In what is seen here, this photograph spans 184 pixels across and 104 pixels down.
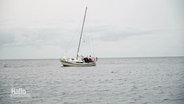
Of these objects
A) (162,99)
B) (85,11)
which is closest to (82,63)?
(85,11)

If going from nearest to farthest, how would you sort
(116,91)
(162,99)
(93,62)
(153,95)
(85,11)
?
(162,99)
(153,95)
(116,91)
(85,11)
(93,62)

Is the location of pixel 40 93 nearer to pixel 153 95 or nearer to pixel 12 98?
pixel 12 98

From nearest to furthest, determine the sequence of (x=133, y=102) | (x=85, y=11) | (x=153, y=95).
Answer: (x=133, y=102) → (x=153, y=95) → (x=85, y=11)

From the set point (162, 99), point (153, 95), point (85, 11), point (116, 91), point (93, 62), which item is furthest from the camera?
point (93, 62)

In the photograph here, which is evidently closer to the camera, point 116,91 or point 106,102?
point 106,102

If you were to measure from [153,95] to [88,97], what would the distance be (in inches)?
250

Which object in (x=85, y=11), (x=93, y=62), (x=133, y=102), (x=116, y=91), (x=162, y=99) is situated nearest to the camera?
(x=133, y=102)

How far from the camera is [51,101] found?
981 inches

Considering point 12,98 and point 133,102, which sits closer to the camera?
point 133,102

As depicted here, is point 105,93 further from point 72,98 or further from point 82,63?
point 82,63

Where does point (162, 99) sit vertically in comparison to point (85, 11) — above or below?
below

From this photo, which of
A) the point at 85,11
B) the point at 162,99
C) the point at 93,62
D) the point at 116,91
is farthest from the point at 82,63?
the point at 162,99

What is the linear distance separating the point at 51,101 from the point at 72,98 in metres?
2.28

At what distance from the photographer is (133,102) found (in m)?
24.5
